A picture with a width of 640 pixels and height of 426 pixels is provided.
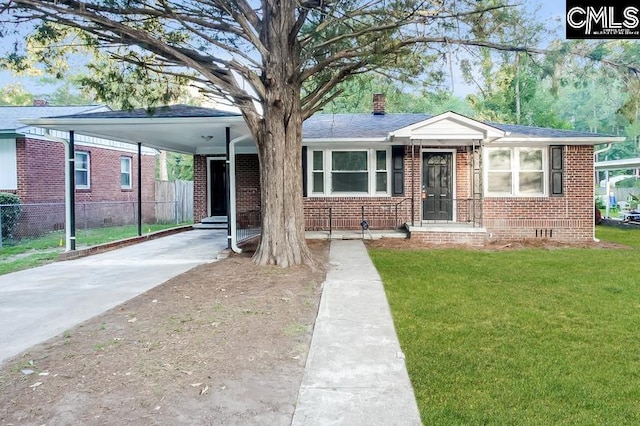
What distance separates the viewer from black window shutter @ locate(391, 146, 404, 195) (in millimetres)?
13039

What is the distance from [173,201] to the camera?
Answer: 2012cm

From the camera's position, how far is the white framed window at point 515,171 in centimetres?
1314

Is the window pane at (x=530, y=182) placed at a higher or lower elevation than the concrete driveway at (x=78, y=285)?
higher

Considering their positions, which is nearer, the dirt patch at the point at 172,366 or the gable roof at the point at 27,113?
the dirt patch at the point at 172,366

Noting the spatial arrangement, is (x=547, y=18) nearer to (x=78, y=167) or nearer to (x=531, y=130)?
(x=531, y=130)

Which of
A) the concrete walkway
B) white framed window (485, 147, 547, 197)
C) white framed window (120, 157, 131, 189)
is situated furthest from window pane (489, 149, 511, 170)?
white framed window (120, 157, 131, 189)

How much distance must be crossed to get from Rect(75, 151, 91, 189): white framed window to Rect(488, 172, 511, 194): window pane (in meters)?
14.0

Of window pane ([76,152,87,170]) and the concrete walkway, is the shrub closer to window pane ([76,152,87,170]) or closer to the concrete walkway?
window pane ([76,152,87,170])

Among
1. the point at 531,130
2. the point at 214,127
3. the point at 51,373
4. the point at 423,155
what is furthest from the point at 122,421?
the point at 531,130

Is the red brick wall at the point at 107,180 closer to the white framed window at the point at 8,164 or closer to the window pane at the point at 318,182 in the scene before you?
the white framed window at the point at 8,164

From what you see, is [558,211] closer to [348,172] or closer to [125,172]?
[348,172]

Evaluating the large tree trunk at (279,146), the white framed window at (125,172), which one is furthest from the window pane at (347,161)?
the white framed window at (125,172)

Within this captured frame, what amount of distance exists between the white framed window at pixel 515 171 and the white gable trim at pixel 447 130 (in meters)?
1.60

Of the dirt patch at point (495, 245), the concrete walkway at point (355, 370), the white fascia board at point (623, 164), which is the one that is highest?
the white fascia board at point (623, 164)
